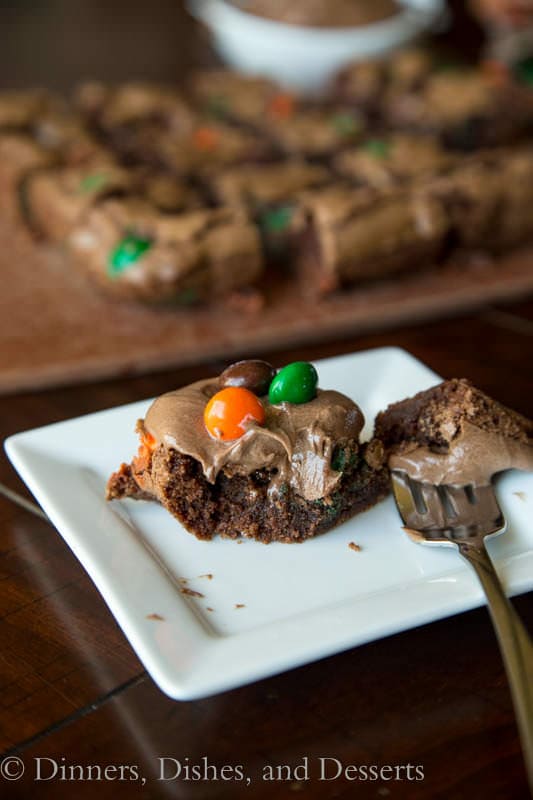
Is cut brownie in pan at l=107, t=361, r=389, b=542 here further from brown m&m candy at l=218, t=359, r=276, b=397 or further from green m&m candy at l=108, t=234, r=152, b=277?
green m&m candy at l=108, t=234, r=152, b=277

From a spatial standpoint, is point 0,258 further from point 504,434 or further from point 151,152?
point 504,434

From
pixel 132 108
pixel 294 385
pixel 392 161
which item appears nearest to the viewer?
pixel 294 385

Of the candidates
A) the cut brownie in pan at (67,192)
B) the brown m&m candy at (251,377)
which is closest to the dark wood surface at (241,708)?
the brown m&m candy at (251,377)

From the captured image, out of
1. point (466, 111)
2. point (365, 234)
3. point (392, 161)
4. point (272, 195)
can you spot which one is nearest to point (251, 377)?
point (365, 234)

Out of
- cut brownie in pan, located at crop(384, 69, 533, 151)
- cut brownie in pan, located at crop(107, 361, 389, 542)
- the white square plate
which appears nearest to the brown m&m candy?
cut brownie in pan, located at crop(107, 361, 389, 542)

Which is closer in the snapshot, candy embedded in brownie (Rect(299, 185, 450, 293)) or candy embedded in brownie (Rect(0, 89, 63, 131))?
candy embedded in brownie (Rect(299, 185, 450, 293))

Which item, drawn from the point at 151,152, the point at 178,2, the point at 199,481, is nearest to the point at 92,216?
the point at 151,152

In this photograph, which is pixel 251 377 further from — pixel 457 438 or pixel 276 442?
pixel 457 438
